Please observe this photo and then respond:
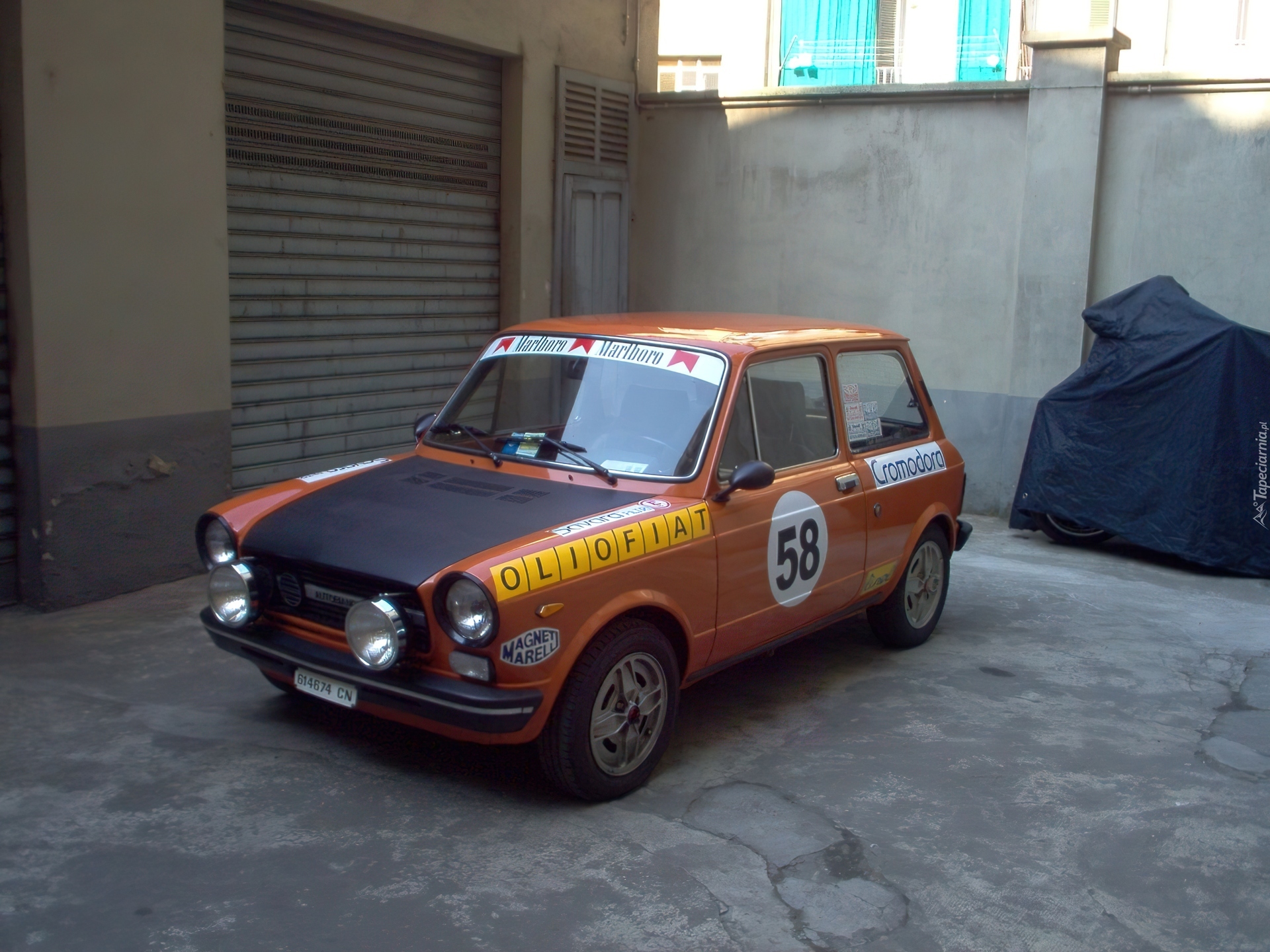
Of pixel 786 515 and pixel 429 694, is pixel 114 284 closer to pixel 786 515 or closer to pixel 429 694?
pixel 429 694

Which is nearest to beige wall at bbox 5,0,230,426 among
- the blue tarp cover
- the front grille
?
the front grille

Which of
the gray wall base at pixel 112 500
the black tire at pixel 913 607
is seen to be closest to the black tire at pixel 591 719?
Answer: the black tire at pixel 913 607


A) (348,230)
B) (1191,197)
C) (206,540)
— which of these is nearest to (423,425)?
(206,540)

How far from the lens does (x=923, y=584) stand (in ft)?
21.3

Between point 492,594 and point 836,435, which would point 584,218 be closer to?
point 836,435

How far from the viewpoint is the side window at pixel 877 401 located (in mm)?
5766

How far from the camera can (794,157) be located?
1084 cm

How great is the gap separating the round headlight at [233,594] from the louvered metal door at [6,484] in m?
2.57

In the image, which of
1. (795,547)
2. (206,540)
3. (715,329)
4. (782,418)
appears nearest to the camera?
(206,540)

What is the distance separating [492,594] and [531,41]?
7.14 m

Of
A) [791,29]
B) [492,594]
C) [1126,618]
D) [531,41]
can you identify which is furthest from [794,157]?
[791,29]

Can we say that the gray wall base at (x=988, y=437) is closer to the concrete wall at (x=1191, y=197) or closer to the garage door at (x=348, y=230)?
the concrete wall at (x=1191, y=197)

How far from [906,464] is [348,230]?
15.0 feet

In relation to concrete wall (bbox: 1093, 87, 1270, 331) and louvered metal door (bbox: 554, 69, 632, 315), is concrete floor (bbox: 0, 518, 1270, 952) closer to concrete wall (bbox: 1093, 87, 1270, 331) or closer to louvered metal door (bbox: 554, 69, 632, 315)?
concrete wall (bbox: 1093, 87, 1270, 331)
